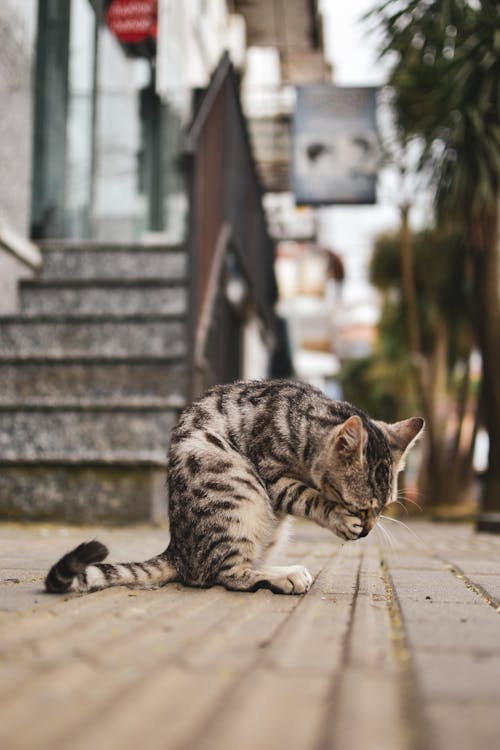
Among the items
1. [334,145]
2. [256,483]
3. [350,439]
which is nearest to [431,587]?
[350,439]

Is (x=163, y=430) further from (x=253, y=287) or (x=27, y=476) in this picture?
(x=253, y=287)

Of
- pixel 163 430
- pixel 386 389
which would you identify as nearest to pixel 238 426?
pixel 163 430

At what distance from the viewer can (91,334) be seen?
21.7ft

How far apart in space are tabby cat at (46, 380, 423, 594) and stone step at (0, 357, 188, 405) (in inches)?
106

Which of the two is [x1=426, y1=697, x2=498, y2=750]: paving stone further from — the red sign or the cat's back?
the red sign

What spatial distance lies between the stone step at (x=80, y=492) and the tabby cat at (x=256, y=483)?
2.21 meters

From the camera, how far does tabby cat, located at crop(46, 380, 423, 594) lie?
2.91m

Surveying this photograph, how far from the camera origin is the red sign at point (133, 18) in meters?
9.90

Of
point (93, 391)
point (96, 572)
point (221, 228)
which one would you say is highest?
point (221, 228)

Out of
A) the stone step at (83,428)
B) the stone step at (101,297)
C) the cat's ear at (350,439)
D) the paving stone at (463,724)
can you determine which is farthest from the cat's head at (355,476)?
the stone step at (101,297)

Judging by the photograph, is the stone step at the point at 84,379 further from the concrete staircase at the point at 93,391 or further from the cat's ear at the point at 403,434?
the cat's ear at the point at 403,434

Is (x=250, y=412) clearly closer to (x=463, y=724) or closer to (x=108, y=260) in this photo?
(x=463, y=724)

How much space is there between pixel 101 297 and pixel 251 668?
5534 millimetres

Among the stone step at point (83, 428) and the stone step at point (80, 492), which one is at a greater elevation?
the stone step at point (83, 428)
